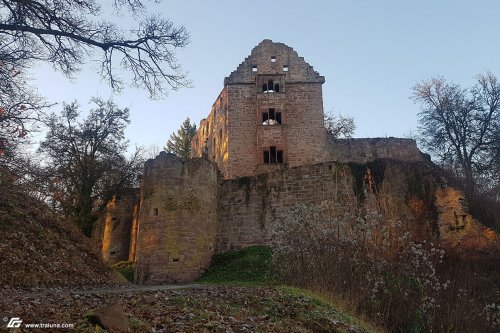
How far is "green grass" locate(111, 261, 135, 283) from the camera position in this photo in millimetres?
20981

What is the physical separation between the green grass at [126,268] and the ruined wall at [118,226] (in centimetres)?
181

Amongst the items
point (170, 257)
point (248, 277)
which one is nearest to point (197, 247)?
point (170, 257)

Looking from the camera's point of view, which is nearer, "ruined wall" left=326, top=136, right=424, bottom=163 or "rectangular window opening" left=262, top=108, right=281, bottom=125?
"ruined wall" left=326, top=136, right=424, bottom=163

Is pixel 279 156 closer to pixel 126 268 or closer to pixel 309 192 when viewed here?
pixel 309 192

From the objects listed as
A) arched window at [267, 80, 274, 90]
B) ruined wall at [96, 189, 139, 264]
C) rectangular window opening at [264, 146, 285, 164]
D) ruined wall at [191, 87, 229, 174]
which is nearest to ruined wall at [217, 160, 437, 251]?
ruined wall at [96, 189, 139, 264]

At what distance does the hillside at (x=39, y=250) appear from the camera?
12.2 meters

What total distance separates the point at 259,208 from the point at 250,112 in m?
12.9

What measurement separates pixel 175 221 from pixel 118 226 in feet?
33.0

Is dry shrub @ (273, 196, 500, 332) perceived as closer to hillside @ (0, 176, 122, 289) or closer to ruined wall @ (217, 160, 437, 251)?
ruined wall @ (217, 160, 437, 251)

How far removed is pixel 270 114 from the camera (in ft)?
104

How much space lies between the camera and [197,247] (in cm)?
1798

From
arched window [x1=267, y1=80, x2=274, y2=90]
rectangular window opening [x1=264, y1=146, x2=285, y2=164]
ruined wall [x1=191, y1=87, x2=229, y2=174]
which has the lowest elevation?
rectangular window opening [x1=264, y1=146, x2=285, y2=164]

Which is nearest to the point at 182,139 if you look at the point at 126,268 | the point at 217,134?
the point at 217,134

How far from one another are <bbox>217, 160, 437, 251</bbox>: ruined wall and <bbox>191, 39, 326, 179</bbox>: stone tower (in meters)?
9.74
